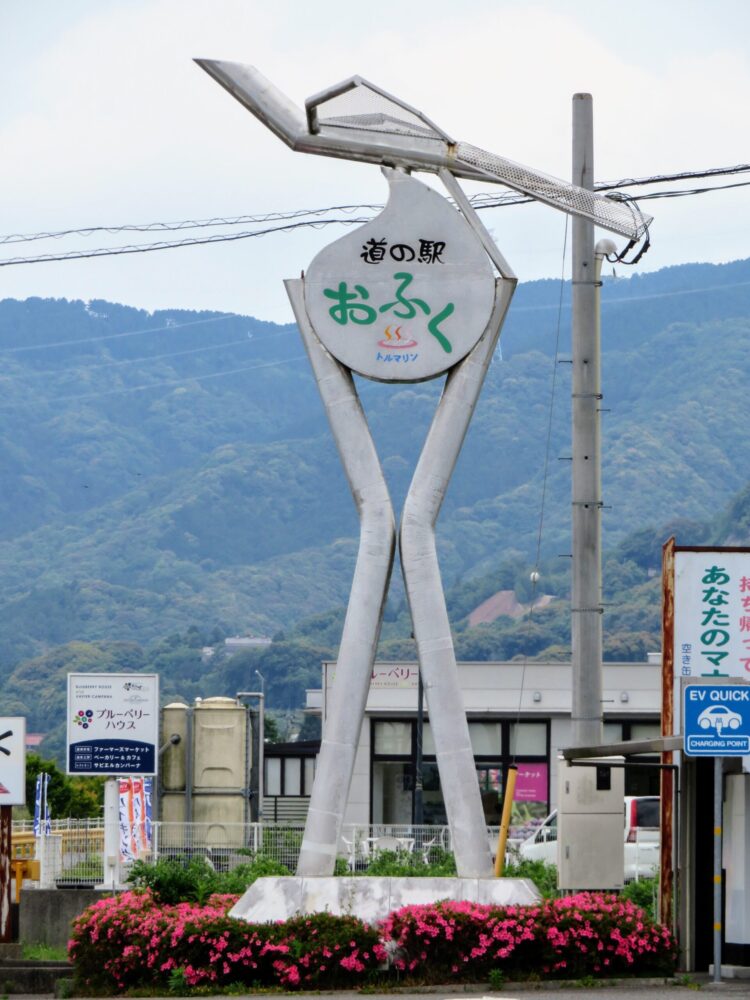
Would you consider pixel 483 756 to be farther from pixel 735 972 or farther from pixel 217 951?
pixel 217 951

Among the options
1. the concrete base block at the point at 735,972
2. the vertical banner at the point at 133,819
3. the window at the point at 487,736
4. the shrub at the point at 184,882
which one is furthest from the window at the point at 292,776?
the concrete base block at the point at 735,972

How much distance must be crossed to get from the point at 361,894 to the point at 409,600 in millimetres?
3261

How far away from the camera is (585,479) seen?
908 inches

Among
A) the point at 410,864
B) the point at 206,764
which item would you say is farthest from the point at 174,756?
the point at 410,864

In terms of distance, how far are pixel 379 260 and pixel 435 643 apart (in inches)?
174

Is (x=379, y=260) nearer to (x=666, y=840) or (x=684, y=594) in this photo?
(x=684, y=594)

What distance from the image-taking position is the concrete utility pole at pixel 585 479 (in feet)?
74.6

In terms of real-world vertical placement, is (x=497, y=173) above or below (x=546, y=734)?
above

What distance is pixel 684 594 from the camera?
2064cm

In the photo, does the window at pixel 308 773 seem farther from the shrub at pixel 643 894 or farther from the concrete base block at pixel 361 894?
the concrete base block at pixel 361 894

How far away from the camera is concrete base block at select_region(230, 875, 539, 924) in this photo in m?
19.5

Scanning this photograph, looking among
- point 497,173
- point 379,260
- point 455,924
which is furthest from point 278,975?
point 497,173

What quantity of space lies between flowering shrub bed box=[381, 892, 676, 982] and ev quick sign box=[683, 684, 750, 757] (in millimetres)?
2273

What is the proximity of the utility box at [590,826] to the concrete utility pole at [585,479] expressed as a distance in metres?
0.46
